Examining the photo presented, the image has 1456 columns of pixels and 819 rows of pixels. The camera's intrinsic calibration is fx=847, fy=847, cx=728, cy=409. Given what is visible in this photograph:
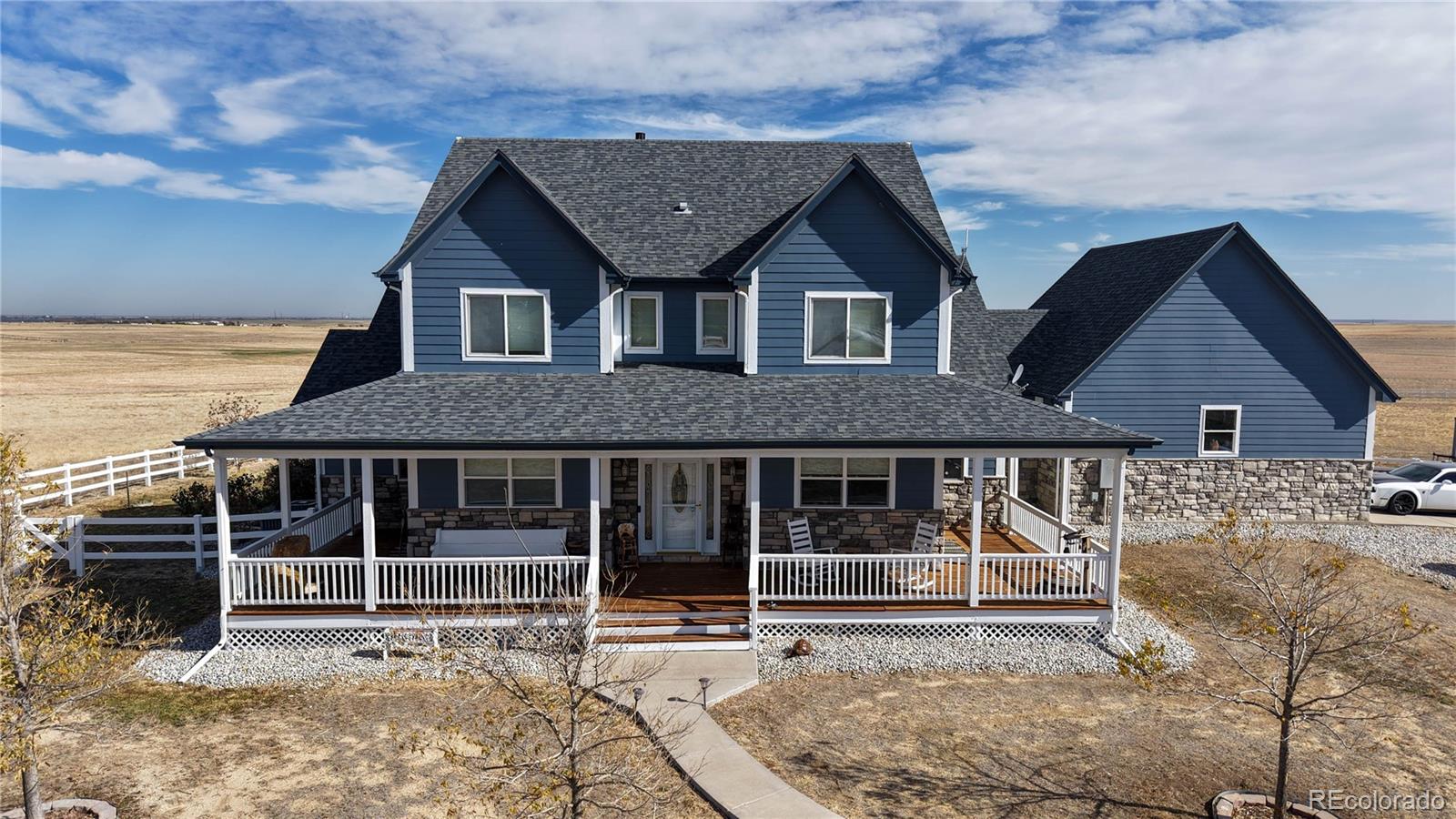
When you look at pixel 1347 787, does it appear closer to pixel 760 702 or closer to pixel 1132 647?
pixel 1132 647

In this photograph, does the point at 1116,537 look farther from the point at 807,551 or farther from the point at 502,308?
the point at 502,308

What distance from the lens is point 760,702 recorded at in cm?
1187

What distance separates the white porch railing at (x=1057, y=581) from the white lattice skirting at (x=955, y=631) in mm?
468

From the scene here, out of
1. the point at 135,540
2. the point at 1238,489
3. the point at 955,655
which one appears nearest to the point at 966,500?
the point at 1238,489

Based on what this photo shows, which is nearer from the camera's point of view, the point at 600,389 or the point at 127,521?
the point at 600,389

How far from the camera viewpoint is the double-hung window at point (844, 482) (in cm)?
1619

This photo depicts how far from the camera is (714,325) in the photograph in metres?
17.2

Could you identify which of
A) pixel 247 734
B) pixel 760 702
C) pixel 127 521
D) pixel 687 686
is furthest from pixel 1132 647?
pixel 127 521

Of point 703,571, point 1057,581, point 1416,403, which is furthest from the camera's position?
point 1416,403

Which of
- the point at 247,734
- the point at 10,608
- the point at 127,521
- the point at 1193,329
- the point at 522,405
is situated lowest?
the point at 247,734

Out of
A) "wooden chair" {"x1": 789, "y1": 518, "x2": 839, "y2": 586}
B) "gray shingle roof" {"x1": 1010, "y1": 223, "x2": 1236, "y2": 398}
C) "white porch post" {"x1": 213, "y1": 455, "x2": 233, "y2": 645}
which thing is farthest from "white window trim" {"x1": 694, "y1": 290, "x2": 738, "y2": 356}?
"gray shingle roof" {"x1": 1010, "y1": 223, "x2": 1236, "y2": 398}

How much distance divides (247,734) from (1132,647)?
42.7 feet

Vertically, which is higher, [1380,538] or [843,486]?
[843,486]

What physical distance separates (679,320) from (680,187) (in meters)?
3.58
